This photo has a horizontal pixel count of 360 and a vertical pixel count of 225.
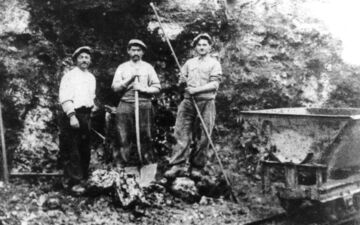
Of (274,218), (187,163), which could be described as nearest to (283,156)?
(274,218)

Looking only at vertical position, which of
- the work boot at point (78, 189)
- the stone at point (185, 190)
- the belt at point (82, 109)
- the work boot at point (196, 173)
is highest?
the belt at point (82, 109)

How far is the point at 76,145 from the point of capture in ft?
20.1

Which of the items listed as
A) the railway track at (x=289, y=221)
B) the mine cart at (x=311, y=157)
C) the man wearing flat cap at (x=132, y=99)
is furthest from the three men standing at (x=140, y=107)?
the railway track at (x=289, y=221)

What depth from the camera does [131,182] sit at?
6.05 metres

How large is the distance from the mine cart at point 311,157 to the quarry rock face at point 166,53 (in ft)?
7.60

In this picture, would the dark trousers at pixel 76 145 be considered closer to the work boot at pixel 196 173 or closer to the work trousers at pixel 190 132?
the work trousers at pixel 190 132

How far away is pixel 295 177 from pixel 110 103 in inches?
145

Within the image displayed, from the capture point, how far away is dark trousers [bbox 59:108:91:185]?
6.09 meters

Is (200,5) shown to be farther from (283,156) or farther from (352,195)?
(352,195)

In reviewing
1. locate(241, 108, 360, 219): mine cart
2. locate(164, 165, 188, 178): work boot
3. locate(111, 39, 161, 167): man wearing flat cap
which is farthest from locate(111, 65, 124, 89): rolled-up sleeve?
locate(241, 108, 360, 219): mine cart

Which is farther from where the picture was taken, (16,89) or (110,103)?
(110,103)

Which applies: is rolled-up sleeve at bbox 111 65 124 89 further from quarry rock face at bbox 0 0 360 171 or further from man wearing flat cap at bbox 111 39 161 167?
quarry rock face at bbox 0 0 360 171

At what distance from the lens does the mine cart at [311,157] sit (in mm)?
5840

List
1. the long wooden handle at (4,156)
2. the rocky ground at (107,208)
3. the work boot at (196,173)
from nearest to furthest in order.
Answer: the rocky ground at (107,208)
the long wooden handle at (4,156)
the work boot at (196,173)
